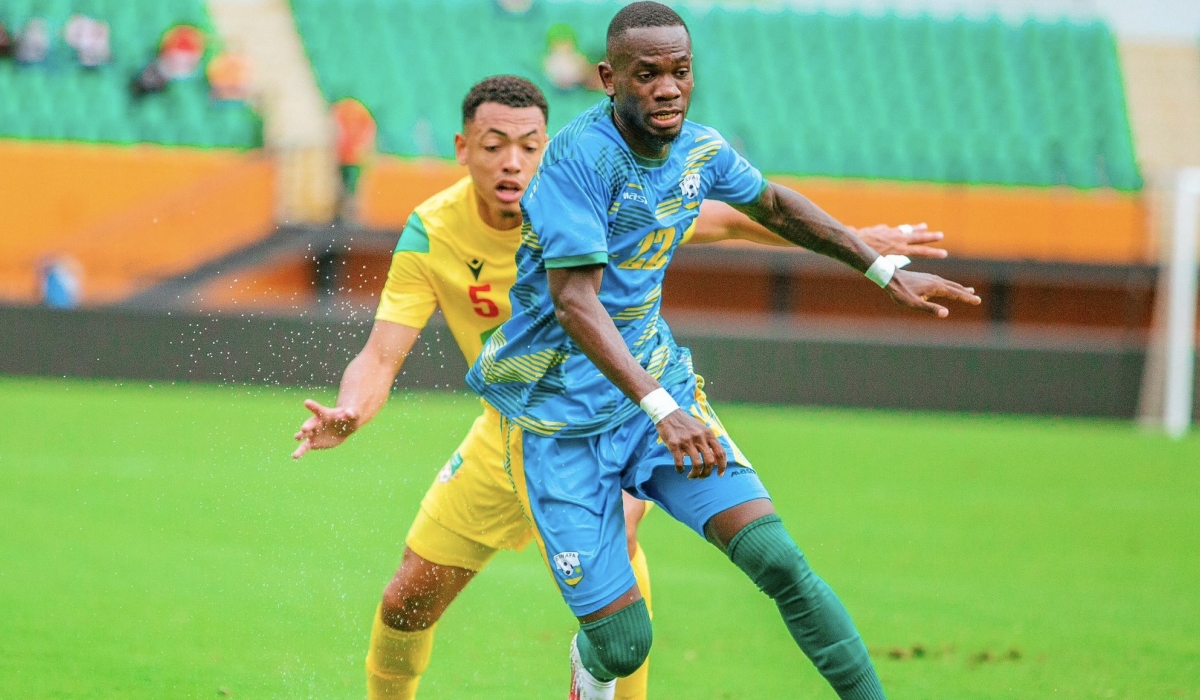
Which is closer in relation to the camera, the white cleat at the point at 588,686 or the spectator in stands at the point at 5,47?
the white cleat at the point at 588,686

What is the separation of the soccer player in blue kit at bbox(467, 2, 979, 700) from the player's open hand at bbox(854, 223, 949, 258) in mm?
264

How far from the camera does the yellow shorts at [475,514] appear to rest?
15.8 feet

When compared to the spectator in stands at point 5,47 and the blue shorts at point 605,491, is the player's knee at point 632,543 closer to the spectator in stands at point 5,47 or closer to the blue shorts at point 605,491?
the blue shorts at point 605,491

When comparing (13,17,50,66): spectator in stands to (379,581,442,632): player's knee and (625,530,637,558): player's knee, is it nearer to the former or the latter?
(379,581,442,632): player's knee

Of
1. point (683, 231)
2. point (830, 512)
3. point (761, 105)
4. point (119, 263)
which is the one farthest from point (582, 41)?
point (683, 231)

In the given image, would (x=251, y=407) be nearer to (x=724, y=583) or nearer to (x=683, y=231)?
(x=724, y=583)

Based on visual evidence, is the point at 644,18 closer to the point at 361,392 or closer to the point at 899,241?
the point at 899,241

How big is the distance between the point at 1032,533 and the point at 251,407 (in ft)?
29.9

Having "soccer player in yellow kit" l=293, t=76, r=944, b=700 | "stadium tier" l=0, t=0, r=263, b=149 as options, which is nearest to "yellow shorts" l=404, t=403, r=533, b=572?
"soccer player in yellow kit" l=293, t=76, r=944, b=700

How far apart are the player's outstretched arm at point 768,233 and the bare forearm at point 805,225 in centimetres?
17

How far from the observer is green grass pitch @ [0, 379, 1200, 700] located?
575cm

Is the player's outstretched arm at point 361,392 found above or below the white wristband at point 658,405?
below

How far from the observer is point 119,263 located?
18.0 meters

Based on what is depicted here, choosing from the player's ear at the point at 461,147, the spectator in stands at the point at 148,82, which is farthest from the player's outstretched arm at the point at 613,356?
the spectator in stands at the point at 148,82
